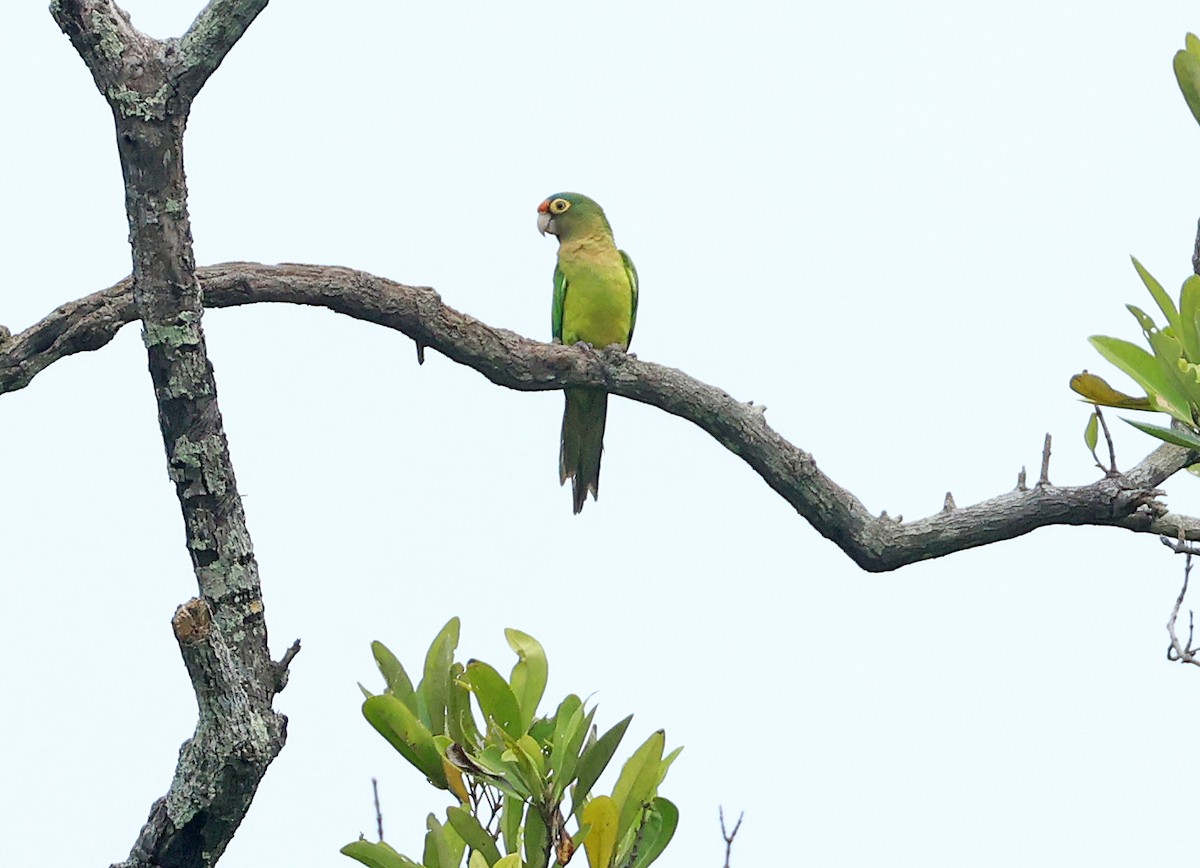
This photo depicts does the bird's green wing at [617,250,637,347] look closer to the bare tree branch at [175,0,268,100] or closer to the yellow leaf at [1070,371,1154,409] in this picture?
the yellow leaf at [1070,371,1154,409]

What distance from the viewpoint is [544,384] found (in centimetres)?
368

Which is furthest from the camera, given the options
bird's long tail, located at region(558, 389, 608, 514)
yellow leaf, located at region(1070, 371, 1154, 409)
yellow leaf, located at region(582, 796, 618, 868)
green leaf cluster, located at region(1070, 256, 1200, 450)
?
bird's long tail, located at region(558, 389, 608, 514)

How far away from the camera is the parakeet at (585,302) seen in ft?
16.3

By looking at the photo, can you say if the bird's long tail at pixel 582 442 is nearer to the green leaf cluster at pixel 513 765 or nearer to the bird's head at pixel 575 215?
the bird's head at pixel 575 215

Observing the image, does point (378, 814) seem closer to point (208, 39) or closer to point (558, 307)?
point (208, 39)

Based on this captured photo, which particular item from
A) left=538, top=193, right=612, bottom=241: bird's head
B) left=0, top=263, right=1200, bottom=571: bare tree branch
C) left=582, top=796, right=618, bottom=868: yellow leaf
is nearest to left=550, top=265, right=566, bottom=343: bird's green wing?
left=538, top=193, right=612, bottom=241: bird's head

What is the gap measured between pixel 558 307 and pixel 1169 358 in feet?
10.7

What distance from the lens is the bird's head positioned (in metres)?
5.65

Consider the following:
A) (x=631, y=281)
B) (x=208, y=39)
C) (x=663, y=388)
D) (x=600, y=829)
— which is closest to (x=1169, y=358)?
(x=600, y=829)

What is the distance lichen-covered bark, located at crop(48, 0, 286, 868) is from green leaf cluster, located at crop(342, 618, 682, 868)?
1.21 ft

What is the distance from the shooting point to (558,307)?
545cm

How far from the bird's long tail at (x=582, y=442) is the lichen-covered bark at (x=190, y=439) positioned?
2223 mm

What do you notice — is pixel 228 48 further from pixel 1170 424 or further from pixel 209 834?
pixel 1170 424

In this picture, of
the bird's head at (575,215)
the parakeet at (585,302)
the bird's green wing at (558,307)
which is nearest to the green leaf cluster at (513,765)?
the parakeet at (585,302)
